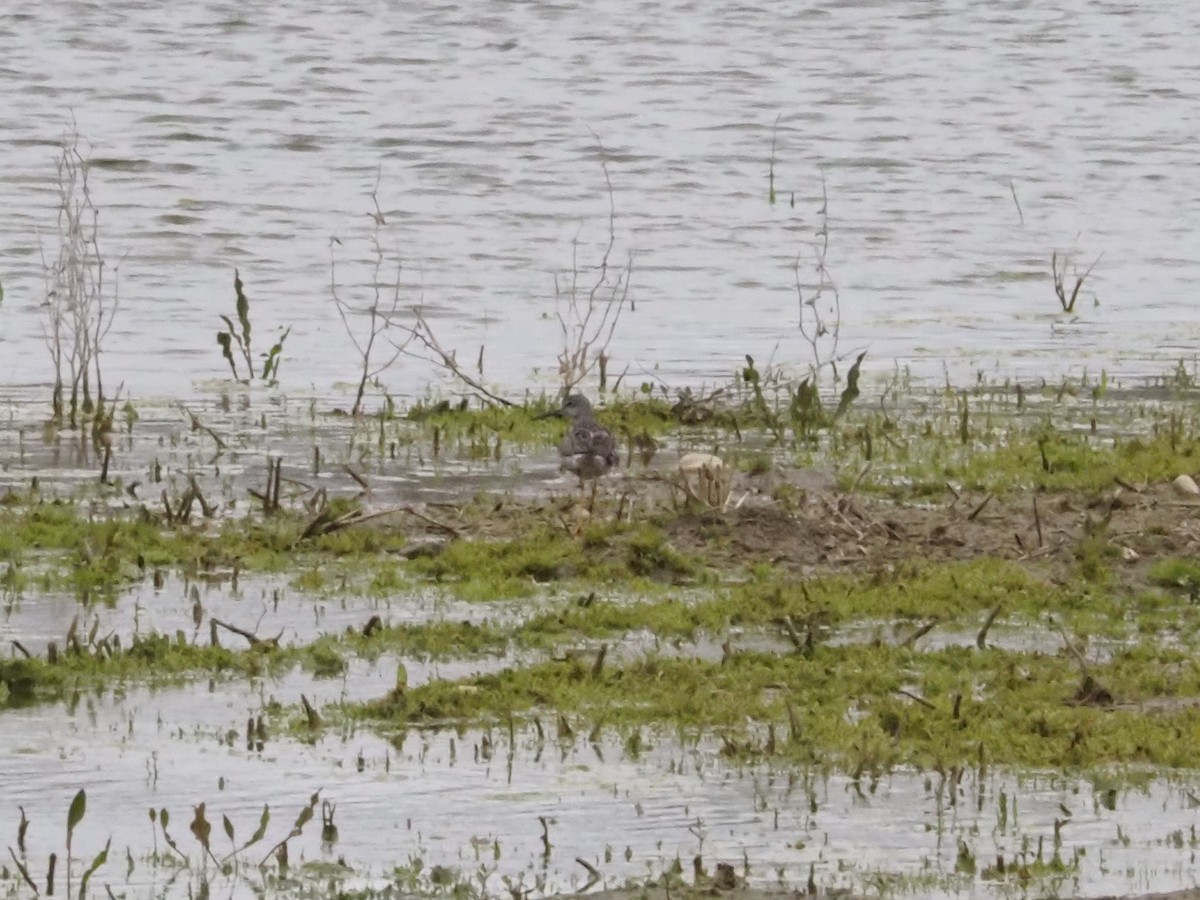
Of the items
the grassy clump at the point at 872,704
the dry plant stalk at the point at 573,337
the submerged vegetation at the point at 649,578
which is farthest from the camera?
the dry plant stalk at the point at 573,337

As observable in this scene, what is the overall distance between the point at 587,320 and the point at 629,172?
9.20 meters

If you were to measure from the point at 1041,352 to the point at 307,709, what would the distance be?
895 cm

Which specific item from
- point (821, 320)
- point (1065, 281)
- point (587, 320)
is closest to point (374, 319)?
point (587, 320)

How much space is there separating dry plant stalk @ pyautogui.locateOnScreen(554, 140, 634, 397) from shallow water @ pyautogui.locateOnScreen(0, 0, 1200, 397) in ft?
0.57

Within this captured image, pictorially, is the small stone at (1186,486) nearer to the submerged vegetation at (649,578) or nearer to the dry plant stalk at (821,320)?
the submerged vegetation at (649,578)

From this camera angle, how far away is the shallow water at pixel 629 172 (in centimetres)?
1659

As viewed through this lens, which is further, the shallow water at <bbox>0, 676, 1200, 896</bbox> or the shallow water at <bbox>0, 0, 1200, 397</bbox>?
the shallow water at <bbox>0, 0, 1200, 397</bbox>

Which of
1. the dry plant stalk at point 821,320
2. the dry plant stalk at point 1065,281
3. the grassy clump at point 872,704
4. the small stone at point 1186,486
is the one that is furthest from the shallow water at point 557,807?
the dry plant stalk at point 1065,281

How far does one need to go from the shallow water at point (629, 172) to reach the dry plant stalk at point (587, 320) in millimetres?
173

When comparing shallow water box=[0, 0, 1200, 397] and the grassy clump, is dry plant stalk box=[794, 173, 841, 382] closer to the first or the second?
shallow water box=[0, 0, 1200, 397]

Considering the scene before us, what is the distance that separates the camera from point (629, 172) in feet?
76.0

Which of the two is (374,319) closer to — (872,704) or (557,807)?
(872,704)

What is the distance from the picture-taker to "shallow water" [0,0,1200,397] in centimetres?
1659

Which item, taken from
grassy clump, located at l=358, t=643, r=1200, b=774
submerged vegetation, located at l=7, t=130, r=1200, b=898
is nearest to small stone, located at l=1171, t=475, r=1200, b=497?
submerged vegetation, located at l=7, t=130, r=1200, b=898
